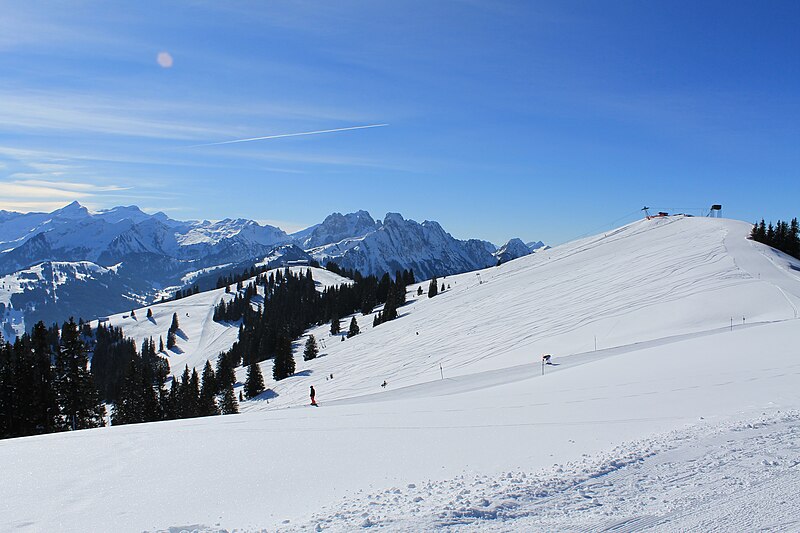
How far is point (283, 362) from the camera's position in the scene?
61.0 meters

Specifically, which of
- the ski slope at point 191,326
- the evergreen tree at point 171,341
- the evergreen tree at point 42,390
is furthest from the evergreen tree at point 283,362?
the evergreen tree at point 171,341

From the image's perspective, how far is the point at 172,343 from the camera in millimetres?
127125

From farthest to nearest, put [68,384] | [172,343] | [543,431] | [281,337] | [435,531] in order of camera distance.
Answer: [172,343]
[281,337]
[68,384]
[543,431]
[435,531]

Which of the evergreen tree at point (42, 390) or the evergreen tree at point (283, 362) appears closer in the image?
the evergreen tree at point (42, 390)

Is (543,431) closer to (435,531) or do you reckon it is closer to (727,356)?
(435,531)

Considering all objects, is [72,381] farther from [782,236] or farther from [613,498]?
[782,236]

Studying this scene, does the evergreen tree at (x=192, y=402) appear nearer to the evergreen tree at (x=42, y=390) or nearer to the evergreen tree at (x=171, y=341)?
the evergreen tree at (x=42, y=390)

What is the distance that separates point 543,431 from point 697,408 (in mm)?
4208

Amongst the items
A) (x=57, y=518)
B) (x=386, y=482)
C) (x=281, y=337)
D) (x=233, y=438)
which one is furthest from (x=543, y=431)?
(x=281, y=337)

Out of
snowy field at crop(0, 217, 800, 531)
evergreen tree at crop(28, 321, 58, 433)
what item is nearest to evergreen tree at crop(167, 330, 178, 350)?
evergreen tree at crop(28, 321, 58, 433)

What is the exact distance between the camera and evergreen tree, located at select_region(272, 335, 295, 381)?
199 ft

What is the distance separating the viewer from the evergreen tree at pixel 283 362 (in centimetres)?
6069

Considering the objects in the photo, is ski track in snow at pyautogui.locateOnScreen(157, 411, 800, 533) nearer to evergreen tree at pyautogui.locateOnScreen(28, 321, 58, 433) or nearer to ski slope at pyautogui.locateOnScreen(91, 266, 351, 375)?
evergreen tree at pyautogui.locateOnScreen(28, 321, 58, 433)

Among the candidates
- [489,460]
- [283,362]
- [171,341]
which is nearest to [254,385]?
[283,362]
